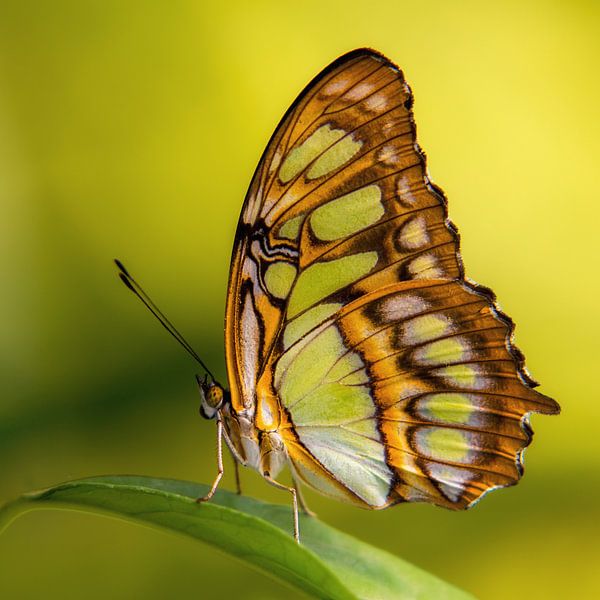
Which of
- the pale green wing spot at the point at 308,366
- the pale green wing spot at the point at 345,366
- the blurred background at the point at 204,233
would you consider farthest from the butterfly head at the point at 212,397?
the blurred background at the point at 204,233

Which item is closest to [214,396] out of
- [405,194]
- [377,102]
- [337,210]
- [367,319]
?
[367,319]

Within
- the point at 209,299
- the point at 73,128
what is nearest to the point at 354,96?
the point at 209,299

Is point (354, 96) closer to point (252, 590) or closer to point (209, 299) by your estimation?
point (209, 299)

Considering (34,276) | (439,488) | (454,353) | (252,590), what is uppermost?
(34,276)

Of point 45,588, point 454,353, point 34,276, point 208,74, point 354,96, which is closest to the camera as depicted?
point 354,96

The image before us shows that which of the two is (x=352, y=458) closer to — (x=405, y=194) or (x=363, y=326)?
(x=363, y=326)

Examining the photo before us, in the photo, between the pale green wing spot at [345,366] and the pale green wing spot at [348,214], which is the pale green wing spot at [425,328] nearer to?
the pale green wing spot at [345,366]

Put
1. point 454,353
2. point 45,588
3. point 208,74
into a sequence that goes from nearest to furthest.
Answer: point 454,353
point 45,588
point 208,74
